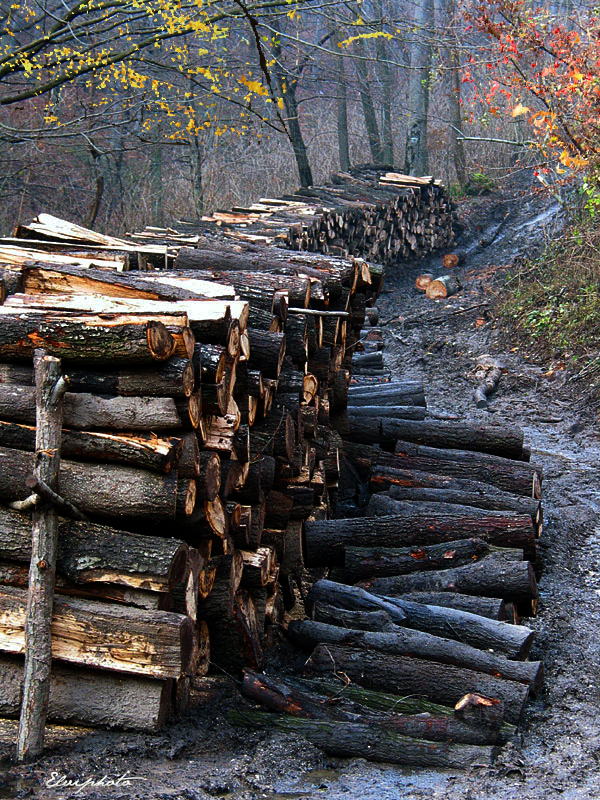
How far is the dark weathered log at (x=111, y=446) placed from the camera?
3918mm

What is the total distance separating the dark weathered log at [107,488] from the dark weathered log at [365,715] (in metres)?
1.18

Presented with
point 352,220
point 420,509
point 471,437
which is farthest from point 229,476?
point 352,220

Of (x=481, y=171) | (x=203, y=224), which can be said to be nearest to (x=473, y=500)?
(x=203, y=224)

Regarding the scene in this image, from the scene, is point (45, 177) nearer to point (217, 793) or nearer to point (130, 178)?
point (130, 178)

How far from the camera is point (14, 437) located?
4027 millimetres

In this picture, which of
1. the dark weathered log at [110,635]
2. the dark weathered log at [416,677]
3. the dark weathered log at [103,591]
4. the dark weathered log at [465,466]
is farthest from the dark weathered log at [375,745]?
the dark weathered log at [465,466]

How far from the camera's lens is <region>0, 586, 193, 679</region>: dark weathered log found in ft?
12.5

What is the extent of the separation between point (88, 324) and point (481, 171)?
764 inches

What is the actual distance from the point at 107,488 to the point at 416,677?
2.01 meters

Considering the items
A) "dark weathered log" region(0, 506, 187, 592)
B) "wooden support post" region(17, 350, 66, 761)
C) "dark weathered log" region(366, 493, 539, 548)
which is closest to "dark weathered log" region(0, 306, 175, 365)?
"wooden support post" region(17, 350, 66, 761)

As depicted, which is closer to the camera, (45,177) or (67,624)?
(67,624)

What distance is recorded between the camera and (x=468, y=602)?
209 inches

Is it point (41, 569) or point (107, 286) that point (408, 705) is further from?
point (107, 286)

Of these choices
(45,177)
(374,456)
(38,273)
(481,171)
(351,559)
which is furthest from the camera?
(481,171)
